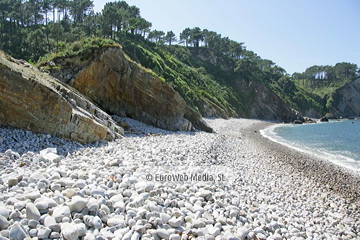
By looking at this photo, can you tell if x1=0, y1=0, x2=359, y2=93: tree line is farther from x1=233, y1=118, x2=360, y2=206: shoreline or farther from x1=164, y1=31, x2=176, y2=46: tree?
x1=233, y1=118, x2=360, y2=206: shoreline

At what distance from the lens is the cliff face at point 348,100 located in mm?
101125

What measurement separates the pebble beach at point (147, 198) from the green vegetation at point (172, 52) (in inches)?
586

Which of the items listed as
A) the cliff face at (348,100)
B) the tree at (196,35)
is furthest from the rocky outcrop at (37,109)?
the cliff face at (348,100)

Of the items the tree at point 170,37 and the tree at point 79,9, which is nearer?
the tree at point 79,9

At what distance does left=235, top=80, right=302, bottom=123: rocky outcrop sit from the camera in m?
75.1

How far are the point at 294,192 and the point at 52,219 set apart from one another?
11089 mm

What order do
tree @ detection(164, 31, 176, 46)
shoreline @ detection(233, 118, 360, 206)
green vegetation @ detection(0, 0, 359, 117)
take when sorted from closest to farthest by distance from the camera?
shoreline @ detection(233, 118, 360, 206)
green vegetation @ detection(0, 0, 359, 117)
tree @ detection(164, 31, 176, 46)

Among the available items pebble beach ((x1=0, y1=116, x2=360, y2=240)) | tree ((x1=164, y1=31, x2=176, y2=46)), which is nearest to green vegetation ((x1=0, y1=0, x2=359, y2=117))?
tree ((x1=164, y1=31, x2=176, y2=46))

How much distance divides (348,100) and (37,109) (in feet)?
432

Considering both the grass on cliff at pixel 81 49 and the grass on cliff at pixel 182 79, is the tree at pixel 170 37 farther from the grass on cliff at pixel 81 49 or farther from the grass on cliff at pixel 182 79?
the grass on cliff at pixel 81 49

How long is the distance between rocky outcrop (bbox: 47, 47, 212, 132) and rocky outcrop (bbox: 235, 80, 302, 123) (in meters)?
53.5

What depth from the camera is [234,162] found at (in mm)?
14547

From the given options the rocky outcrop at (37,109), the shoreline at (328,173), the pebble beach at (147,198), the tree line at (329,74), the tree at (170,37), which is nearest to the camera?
the pebble beach at (147,198)

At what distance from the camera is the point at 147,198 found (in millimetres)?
6184
